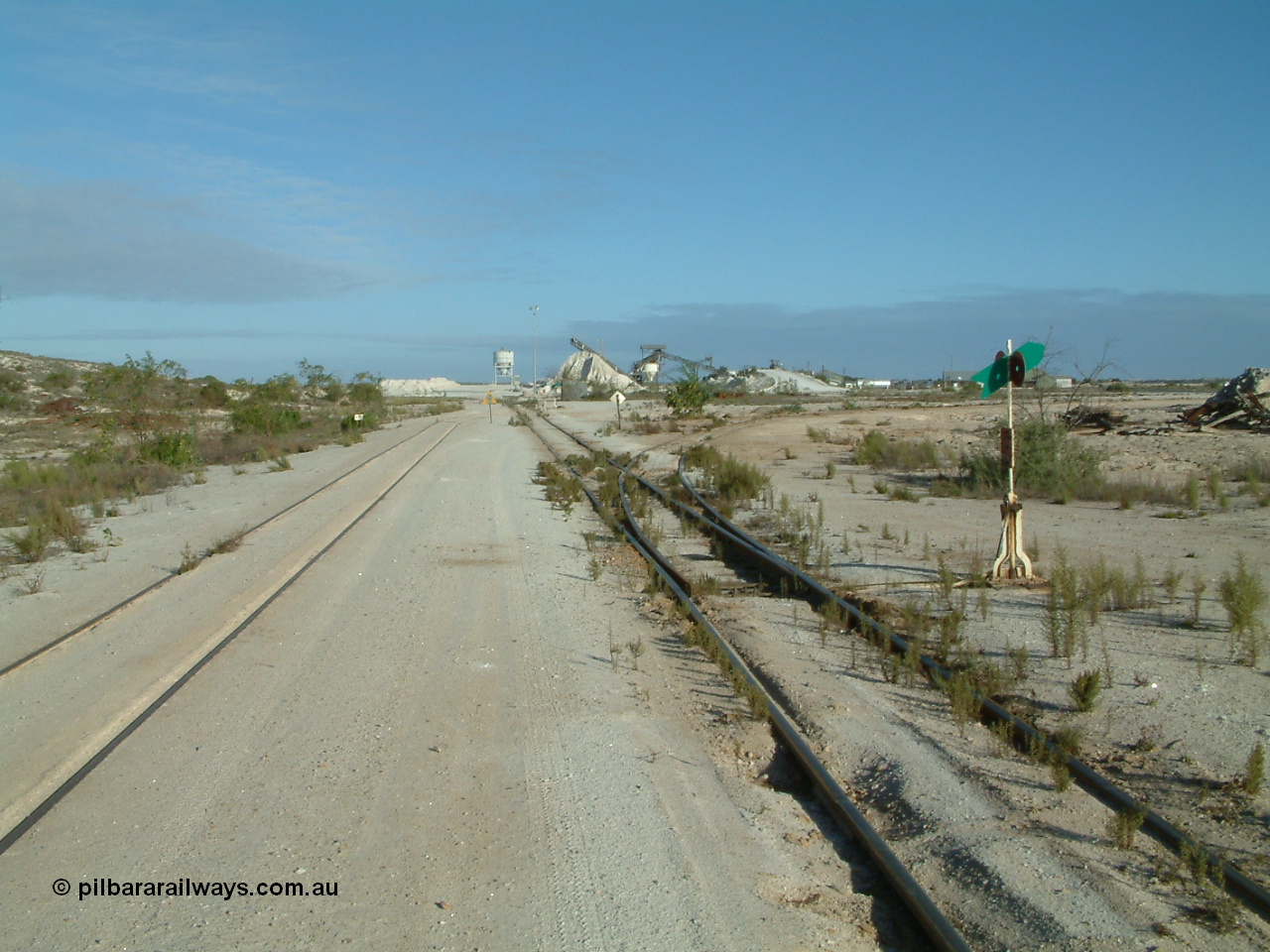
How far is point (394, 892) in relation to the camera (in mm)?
4691

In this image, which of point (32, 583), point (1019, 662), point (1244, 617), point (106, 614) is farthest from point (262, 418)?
point (1244, 617)

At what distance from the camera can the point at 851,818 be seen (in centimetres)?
540

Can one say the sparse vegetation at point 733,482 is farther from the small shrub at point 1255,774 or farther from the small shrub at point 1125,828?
the small shrub at point 1125,828

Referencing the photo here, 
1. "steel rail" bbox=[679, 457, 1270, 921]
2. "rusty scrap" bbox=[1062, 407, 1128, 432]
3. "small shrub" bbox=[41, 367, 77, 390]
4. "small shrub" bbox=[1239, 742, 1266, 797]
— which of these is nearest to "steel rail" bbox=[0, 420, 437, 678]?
"steel rail" bbox=[679, 457, 1270, 921]

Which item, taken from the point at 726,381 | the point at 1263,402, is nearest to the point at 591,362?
the point at 726,381

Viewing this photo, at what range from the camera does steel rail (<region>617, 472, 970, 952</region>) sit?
427 centimetres

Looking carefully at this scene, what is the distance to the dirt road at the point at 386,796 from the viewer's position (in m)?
4.46

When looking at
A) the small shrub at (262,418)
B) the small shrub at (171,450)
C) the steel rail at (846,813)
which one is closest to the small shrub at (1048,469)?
the steel rail at (846,813)

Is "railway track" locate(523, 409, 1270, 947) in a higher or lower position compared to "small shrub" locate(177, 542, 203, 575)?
lower

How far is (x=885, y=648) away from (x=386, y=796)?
4981mm

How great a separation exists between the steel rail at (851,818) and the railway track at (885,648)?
1cm

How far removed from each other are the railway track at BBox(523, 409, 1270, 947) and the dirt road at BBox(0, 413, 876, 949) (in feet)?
2.91

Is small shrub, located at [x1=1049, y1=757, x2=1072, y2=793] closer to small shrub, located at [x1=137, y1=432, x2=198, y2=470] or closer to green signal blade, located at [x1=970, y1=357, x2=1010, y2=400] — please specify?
green signal blade, located at [x1=970, y1=357, x2=1010, y2=400]

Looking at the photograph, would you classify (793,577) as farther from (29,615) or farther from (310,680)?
(29,615)
